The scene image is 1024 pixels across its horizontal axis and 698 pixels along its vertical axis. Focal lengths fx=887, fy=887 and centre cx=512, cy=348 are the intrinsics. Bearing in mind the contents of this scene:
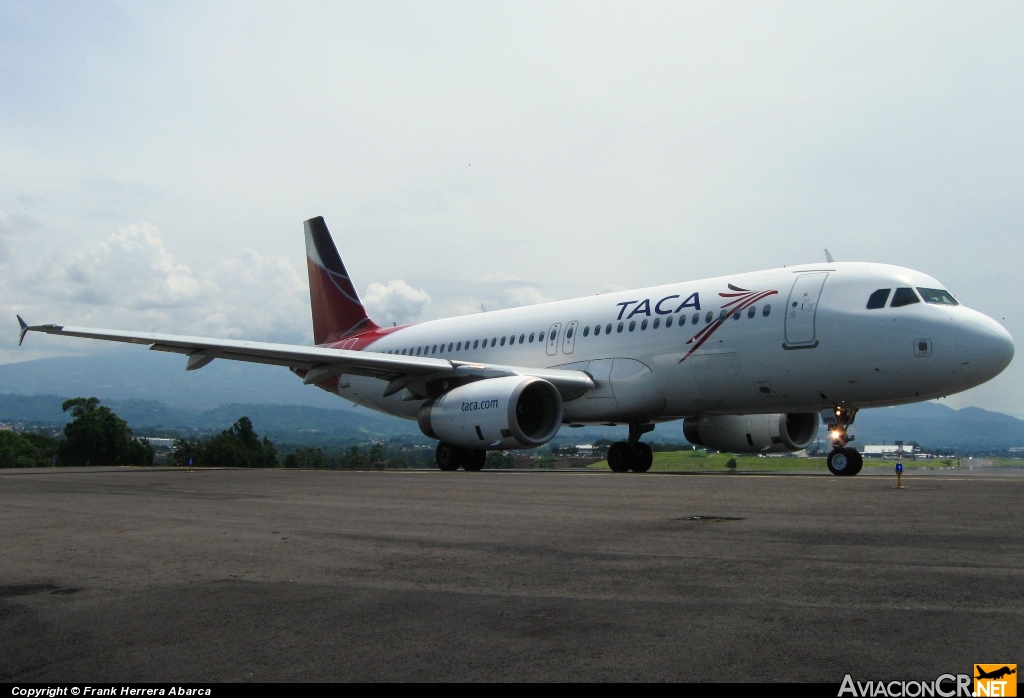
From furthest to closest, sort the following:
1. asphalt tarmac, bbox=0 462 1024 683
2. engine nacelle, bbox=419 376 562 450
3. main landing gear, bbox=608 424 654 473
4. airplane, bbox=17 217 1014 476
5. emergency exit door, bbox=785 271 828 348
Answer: main landing gear, bbox=608 424 654 473 < engine nacelle, bbox=419 376 562 450 < emergency exit door, bbox=785 271 828 348 < airplane, bbox=17 217 1014 476 < asphalt tarmac, bbox=0 462 1024 683

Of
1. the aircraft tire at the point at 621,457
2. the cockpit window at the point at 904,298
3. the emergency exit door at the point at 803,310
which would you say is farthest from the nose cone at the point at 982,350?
the aircraft tire at the point at 621,457

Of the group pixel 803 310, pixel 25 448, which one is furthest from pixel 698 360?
pixel 25 448

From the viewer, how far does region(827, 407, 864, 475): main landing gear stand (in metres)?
15.5

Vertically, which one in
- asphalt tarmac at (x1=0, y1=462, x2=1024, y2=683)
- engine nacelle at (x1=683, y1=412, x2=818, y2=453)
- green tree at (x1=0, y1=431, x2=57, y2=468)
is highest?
engine nacelle at (x1=683, y1=412, x2=818, y2=453)

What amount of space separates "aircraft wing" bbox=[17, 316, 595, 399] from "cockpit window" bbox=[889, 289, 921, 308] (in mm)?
6657

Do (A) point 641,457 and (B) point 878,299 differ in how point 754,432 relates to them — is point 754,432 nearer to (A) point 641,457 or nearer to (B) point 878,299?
(A) point 641,457

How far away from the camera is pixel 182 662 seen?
3.64 meters

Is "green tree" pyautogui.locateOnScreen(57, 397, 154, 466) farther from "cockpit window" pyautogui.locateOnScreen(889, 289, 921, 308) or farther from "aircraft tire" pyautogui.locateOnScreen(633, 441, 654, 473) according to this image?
"cockpit window" pyautogui.locateOnScreen(889, 289, 921, 308)

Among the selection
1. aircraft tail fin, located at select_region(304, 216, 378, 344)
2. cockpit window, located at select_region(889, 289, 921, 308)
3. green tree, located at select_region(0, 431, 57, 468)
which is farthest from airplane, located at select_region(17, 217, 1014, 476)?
green tree, located at select_region(0, 431, 57, 468)

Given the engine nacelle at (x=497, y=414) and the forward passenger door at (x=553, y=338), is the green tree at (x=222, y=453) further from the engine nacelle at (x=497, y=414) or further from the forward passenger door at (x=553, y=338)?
the engine nacelle at (x=497, y=414)

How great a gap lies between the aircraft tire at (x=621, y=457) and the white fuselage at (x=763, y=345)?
4.70 feet

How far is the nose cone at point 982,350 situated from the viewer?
48.2 ft

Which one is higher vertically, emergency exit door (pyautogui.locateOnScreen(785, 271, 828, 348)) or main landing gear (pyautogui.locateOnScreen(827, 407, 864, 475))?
emergency exit door (pyautogui.locateOnScreen(785, 271, 828, 348))

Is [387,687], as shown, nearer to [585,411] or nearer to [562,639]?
[562,639]
